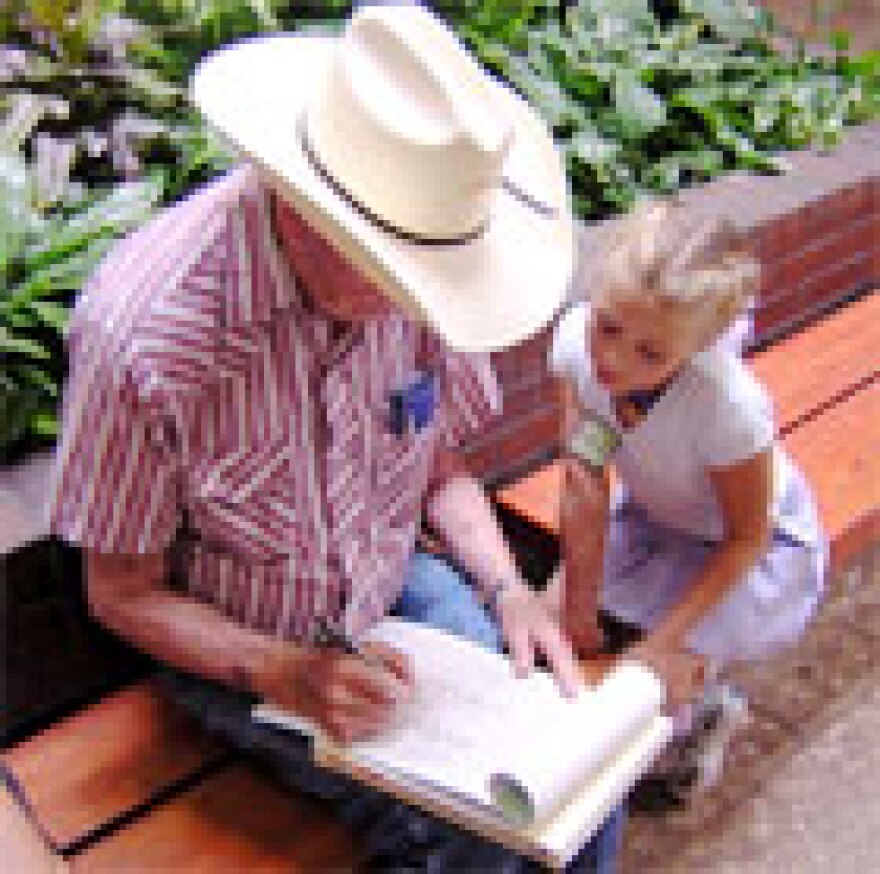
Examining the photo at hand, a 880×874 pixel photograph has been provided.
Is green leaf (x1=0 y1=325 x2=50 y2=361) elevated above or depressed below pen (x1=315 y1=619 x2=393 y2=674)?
above

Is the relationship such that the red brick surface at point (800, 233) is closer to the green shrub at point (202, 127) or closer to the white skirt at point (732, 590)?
the green shrub at point (202, 127)

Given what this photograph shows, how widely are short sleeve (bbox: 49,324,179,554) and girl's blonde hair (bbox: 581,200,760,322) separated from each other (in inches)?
27.7

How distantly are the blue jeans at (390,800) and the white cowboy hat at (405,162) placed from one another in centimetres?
65

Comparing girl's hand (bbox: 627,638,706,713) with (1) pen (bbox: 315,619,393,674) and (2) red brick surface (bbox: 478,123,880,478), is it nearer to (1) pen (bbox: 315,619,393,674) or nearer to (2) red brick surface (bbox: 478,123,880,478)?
(1) pen (bbox: 315,619,393,674)

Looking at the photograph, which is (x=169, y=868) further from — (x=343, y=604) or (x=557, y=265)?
(x=557, y=265)

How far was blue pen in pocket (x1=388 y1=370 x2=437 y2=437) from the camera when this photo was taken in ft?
6.79

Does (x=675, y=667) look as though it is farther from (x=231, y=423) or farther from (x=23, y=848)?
(x=23, y=848)

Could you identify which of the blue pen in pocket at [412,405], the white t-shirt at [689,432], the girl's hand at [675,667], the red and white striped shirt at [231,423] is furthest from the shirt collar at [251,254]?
the girl's hand at [675,667]

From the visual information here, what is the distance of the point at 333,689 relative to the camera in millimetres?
1915

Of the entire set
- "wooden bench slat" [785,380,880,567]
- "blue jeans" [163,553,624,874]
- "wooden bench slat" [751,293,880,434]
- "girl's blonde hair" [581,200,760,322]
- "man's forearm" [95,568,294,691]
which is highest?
"girl's blonde hair" [581,200,760,322]

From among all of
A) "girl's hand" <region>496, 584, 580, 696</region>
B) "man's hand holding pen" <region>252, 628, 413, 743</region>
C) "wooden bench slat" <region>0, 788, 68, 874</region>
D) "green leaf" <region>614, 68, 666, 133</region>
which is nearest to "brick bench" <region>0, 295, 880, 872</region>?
"wooden bench slat" <region>0, 788, 68, 874</region>

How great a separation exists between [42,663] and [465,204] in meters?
1.12

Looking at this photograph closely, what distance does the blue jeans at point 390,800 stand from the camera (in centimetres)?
199

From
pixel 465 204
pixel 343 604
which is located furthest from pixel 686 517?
pixel 465 204
